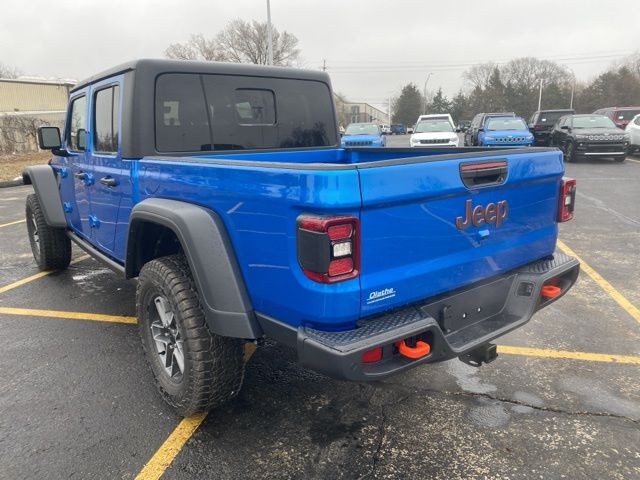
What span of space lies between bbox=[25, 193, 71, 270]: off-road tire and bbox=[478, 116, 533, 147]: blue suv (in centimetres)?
1371

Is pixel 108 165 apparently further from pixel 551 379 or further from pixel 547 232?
pixel 551 379

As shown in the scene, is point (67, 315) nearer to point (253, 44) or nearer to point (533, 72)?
point (253, 44)

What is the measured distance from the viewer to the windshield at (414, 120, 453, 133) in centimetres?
1825

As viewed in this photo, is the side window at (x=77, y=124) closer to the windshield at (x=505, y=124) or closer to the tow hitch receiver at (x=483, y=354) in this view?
Answer: the tow hitch receiver at (x=483, y=354)

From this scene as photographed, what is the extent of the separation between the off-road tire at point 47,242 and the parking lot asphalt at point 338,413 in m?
1.34

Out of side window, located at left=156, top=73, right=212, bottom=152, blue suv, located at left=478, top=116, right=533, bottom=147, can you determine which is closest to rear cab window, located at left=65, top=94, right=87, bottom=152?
side window, located at left=156, top=73, right=212, bottom=152

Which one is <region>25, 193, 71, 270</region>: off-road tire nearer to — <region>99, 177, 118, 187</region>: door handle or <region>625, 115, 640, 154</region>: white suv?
<region>99, 177, 118, 187</region>: door handle

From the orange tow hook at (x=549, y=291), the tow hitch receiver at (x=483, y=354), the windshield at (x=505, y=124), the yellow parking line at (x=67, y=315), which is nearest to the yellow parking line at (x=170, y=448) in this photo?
the tow hitch receiver at (x=483, y=354)

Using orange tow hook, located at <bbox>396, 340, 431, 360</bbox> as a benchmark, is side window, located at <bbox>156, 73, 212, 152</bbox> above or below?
above

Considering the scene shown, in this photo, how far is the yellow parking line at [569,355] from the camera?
137 inches

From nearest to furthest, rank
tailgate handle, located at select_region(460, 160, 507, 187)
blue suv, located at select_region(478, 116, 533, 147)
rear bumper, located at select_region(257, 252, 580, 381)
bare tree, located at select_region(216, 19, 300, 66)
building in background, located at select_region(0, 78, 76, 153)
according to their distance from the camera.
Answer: rear bumper, located at select_region(257, 252, 580, 381)
tailgate handle, located at select_region(460, 160, 507, 187)
blue suv, located at select_region(478, 116, 533, 147)
building in background, located at select_region(0, 78, 76, 153)
bare tree, located at select_region(216, 19, 300, 66)

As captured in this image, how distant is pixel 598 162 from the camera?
16.6 metres

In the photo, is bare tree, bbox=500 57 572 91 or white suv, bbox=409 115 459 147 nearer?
white suv, bbox=409 115 459 147

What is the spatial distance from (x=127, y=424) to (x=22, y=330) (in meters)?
2.01
